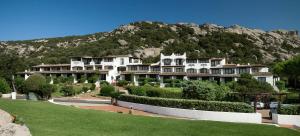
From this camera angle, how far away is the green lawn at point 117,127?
24.6 metres

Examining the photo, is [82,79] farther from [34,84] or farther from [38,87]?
[38,87]

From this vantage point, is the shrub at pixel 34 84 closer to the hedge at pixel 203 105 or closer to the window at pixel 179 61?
the hedge at pixel 203 105

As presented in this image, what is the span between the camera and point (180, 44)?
151375mm

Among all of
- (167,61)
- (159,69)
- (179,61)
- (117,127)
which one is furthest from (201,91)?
(159,69)

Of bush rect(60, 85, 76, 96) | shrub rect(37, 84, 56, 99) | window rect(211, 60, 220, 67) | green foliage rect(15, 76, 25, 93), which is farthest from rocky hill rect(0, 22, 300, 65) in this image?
shrub rect(37, 84, 56, 99)

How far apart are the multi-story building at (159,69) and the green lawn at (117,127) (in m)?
59.2

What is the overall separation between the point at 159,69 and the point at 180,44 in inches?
1899

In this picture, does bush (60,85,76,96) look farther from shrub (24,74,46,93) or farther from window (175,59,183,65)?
window (175,59,183,65)

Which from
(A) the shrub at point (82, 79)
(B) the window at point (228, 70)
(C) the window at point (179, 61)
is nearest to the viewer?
(B) the window at point (228, 70)

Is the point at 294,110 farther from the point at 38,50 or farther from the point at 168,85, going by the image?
the point at 38,50

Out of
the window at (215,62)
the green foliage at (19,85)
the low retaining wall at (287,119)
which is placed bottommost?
the low retaining wall at (287,119)

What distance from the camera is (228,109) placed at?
3900 cm

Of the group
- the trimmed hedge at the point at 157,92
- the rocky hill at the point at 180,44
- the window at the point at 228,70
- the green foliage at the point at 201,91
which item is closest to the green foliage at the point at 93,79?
the trimmed hedge at the point at 157,92

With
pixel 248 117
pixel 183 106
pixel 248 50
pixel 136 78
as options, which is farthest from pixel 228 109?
pixel 248 50
